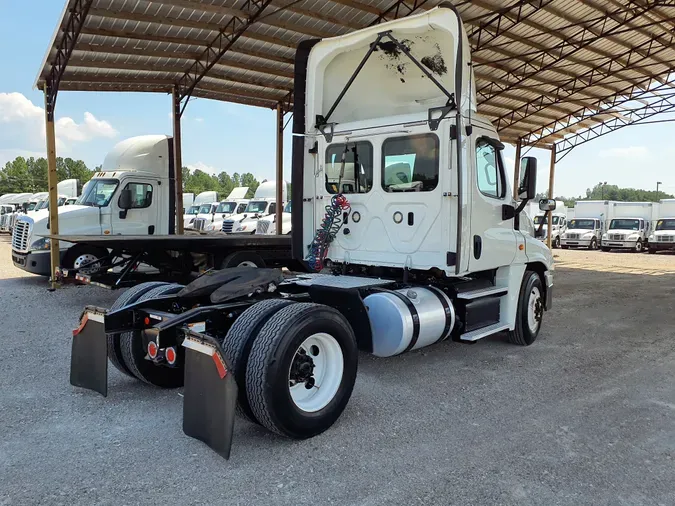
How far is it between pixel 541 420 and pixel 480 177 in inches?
103

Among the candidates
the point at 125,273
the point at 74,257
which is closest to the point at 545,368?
the point at 125,273

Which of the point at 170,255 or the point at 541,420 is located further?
the point at 170,255

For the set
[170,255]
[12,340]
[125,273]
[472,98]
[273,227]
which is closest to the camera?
[472,98]

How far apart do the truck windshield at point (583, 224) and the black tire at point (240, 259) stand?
25.4m

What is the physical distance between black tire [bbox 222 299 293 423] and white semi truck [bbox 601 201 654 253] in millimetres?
28502

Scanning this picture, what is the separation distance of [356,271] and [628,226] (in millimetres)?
27292

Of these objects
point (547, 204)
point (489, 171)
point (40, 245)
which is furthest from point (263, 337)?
point (40, 245)

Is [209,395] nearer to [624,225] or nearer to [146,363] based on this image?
[146,363]

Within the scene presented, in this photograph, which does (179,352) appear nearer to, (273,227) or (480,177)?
(480,177)

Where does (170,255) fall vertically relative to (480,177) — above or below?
below

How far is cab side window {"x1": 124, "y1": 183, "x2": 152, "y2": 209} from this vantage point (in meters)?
11.4

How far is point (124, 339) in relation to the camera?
4.59m

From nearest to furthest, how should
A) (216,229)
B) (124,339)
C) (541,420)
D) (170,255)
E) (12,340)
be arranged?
(541,420)
(124,339)
(12,340)
(170,255)
(216,229)

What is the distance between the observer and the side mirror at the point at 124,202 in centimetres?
1124
